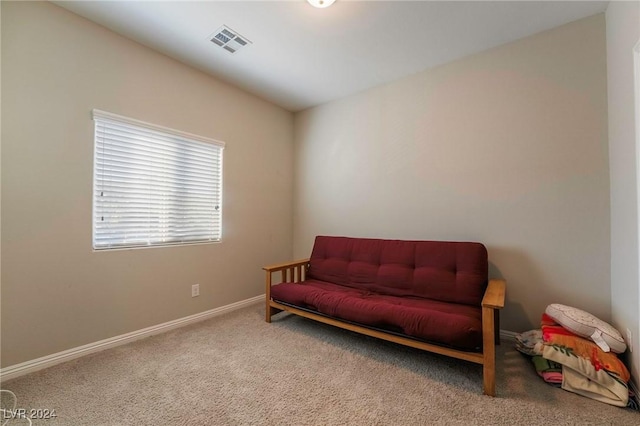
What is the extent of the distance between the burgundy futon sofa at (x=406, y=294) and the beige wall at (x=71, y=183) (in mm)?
1092

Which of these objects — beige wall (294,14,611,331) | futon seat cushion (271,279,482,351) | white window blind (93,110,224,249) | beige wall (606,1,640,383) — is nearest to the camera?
beige wall (606,1,640,383)

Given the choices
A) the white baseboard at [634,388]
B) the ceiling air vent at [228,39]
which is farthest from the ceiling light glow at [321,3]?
the white baseboard at [634,388]

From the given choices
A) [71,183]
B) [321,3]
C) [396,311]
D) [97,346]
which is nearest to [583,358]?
[396,311]

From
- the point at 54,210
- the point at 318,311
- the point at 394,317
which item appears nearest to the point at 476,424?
the point at 394,317

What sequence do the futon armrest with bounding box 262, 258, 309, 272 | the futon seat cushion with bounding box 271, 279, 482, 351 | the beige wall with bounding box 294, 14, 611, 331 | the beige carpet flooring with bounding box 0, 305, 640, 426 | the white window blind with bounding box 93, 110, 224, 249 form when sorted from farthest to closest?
the futon armrest with bounding box 262, 258, 309, 272 → the white window blind with bounding box 93, 110, 224, 249 → the beige wall with bounding box 294, 14, 611, 331 → the futon seat cushion with bounding box 271, 279, 482, 351 → the beige carpet flooring with bounding box 0, 305, 640, 426

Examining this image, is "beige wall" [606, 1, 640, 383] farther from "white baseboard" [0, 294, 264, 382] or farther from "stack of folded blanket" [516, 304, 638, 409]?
"white baseboard" [0, 294, 264, 382]

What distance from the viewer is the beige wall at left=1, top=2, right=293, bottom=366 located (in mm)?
1719

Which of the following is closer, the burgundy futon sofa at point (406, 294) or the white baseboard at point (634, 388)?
the white baseboard at point (634, 388)

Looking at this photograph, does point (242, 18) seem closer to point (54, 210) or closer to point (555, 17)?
A: point (54, 210)

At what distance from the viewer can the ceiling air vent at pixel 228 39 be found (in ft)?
7.04

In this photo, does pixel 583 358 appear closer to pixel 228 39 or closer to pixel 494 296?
pixel 494 296

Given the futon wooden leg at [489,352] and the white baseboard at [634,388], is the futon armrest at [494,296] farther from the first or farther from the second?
the white baseboard at [634,388]

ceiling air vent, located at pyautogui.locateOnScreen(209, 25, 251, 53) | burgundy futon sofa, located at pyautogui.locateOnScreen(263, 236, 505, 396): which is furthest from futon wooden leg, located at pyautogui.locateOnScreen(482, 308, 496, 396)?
ceiling air vent, located at pyautogui.locateOnScreen(209, 25, 251, 53)

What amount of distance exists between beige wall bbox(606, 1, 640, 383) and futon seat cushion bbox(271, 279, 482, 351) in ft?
2.63
